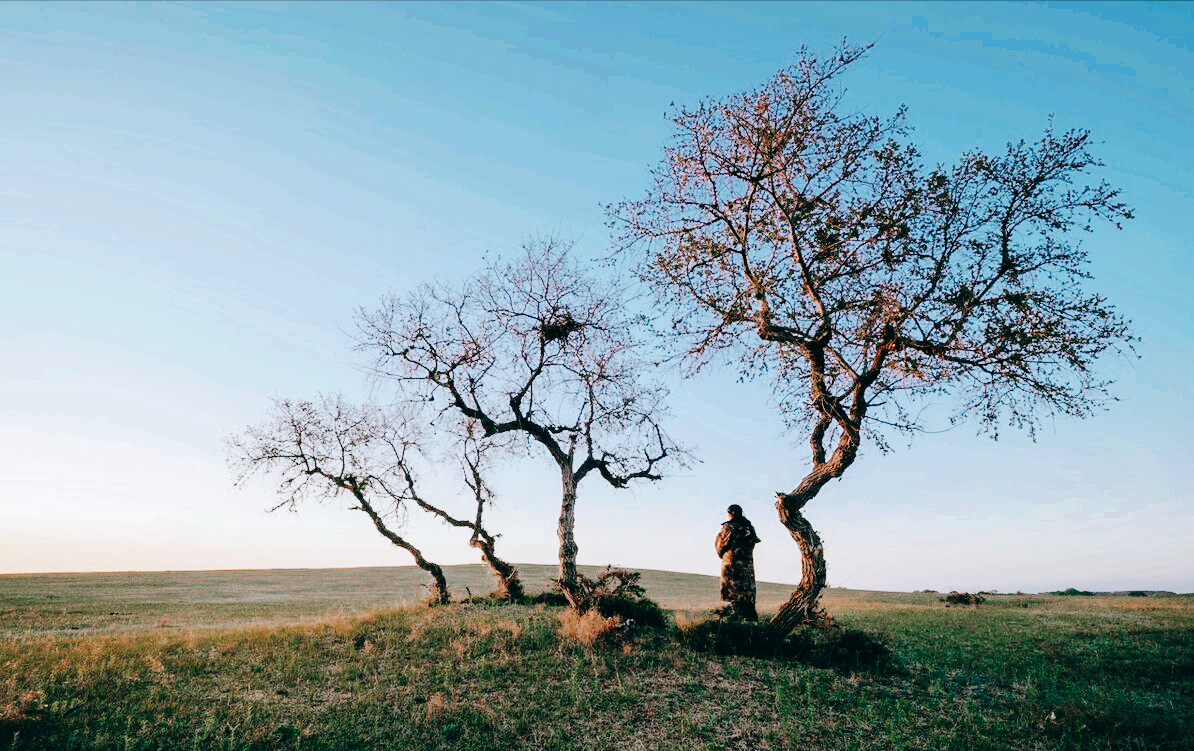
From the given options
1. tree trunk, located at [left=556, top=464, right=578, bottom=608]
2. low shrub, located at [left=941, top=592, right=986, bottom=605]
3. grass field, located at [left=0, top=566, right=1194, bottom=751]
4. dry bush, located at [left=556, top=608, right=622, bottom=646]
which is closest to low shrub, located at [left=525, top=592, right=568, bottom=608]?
tree trunk, located at [left=556, top=464, right=578, bottom=608]

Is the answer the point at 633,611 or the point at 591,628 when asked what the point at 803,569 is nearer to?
the point at 633,611

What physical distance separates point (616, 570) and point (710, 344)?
708 centimetres

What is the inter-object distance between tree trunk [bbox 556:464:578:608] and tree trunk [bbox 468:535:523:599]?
9.24 feet

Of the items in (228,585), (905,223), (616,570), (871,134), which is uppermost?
(871,134)

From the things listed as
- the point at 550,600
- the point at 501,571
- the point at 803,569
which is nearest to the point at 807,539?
the point at 803,569

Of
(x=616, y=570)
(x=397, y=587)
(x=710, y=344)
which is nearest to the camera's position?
(x=710, y=344)

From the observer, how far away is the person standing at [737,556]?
2090 cm

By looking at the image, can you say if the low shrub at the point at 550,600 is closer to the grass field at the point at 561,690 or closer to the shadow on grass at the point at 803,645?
the grass field at the point at 561,690

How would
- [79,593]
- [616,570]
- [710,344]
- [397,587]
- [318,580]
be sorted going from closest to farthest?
[710,344]
[616,570]
[79,593]
[397,587]
[318,580]

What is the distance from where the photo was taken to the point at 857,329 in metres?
16.4

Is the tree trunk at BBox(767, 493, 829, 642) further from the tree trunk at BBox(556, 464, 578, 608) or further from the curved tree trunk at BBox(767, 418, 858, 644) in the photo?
the tree trunk at BBox(556, 464, 578, 608)

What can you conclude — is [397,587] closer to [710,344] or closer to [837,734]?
[710,344]

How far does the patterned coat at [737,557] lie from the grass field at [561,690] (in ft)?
14.7

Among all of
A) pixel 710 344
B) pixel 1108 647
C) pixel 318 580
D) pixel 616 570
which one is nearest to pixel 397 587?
pixel 318 580
